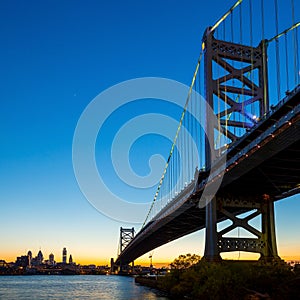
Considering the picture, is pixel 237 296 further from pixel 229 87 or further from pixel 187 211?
pixel 187 211

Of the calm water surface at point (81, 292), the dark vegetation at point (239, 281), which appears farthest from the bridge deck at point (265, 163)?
the calm water surface at point (81, 292)

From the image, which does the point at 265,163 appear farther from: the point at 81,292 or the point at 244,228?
the point at 81,292

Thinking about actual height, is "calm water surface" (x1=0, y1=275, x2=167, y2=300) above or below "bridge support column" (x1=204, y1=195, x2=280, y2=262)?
below

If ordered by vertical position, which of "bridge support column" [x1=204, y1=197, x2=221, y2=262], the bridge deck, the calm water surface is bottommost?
the calm water surface

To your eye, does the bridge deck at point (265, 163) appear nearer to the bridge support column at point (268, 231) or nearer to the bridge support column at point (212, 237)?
the bridge support column at point (268, 231)

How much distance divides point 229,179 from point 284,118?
9.53 meters

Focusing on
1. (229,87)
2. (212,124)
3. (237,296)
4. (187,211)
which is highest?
(229,87)

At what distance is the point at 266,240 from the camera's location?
3275 cm

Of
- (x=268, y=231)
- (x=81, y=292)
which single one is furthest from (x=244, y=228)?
(x=81, y=292)

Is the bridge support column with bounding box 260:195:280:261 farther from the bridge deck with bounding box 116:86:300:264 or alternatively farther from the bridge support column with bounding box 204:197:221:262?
the bridge support column with bounding box 204:197:221:262

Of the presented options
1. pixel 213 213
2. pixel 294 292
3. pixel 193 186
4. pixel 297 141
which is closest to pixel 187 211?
pixel 193 186

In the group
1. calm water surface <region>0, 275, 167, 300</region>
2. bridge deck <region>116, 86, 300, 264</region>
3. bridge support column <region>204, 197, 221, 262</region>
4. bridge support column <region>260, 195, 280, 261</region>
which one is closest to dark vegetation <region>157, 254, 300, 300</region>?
bridge support column <region>204, 197, 221, 262</region>

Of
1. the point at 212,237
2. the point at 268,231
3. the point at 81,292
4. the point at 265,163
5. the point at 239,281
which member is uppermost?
the point at 265,163

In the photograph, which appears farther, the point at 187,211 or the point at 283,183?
the point at 187,211
